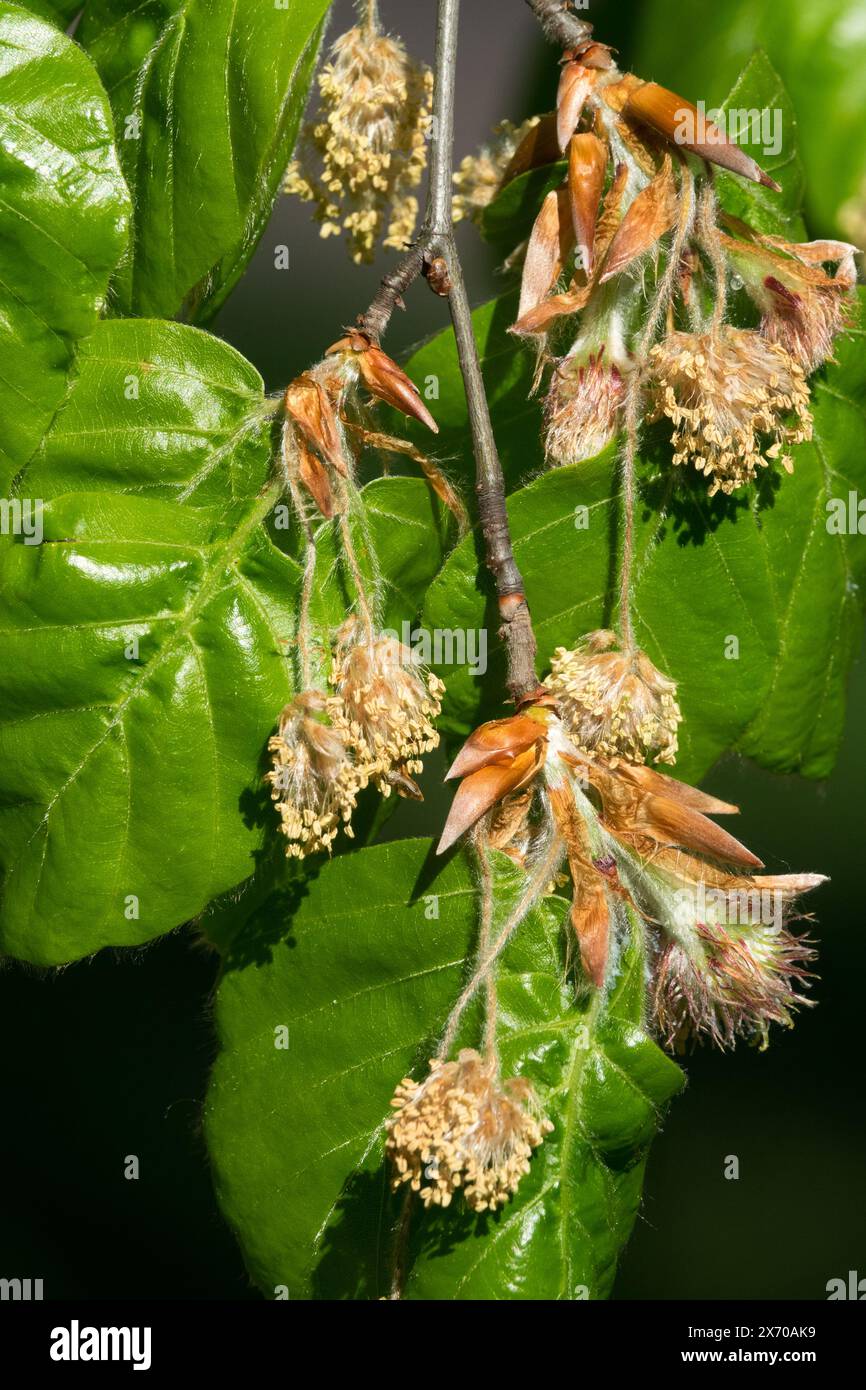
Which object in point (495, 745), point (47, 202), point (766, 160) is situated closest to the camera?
point (495, 745)

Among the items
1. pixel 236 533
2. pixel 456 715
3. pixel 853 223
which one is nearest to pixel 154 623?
pixel 236 533

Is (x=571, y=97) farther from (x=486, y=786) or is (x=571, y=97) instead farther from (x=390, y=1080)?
(x=390, y=1080)

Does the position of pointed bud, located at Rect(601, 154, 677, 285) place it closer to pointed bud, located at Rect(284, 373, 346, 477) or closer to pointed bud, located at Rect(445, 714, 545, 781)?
pointed bud, located at Rect(284, 373, 346, 477)

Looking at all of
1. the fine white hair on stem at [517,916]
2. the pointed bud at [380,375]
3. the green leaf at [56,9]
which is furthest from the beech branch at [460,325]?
the green leaf at [56,9]

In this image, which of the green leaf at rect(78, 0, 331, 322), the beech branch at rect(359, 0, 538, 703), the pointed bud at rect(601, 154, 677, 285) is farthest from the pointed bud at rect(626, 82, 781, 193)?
the green leaf at rect(78, 0, 331, 322)

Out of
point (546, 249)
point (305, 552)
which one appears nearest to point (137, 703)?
point (305, 552)

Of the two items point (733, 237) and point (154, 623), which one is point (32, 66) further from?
point (733, 237)

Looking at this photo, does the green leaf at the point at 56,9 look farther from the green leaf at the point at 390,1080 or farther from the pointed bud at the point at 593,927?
the pointed bud at the point at 593,927
